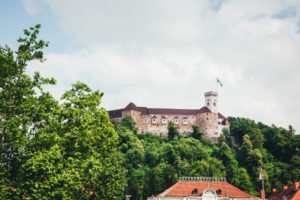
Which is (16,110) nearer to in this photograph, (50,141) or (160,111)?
(50,141)

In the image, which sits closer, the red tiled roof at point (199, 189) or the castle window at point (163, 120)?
the red tiled roof at point (199, 189)

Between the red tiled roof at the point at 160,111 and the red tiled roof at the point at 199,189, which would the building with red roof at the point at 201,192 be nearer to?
the red tiled roof at the point at 199,189

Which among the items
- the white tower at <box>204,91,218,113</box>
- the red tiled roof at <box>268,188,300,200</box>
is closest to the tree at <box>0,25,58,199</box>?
the red tiled roof at <box>268,188,300,200</box>

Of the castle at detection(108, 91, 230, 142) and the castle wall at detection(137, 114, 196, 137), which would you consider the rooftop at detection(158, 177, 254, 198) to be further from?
the castle wall at detection(137, 114, 196, 137)

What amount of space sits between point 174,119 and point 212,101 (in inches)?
700

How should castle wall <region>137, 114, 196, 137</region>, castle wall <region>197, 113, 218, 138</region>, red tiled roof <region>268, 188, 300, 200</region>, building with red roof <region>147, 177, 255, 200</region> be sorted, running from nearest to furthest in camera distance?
building with red roof <region>147, 177, 255, 200</region>
red tiled roof <region>268, 188, 300, 200</region>
castle wall <region>197, 113, 218, 138</region>
castle wall <region>137, 114, 196, 137</region>

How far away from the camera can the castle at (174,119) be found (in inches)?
5541

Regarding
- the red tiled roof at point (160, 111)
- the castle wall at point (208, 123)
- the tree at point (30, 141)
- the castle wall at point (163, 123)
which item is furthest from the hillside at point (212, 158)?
the tree at point (30, 141)

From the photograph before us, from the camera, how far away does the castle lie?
14075 centimetres

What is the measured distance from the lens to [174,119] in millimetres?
144000

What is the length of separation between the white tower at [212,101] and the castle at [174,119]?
109 cm

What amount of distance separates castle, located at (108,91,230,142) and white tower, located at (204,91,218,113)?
1.09m

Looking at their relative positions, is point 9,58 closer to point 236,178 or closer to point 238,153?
point 236,178

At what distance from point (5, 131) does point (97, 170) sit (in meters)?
9.35
